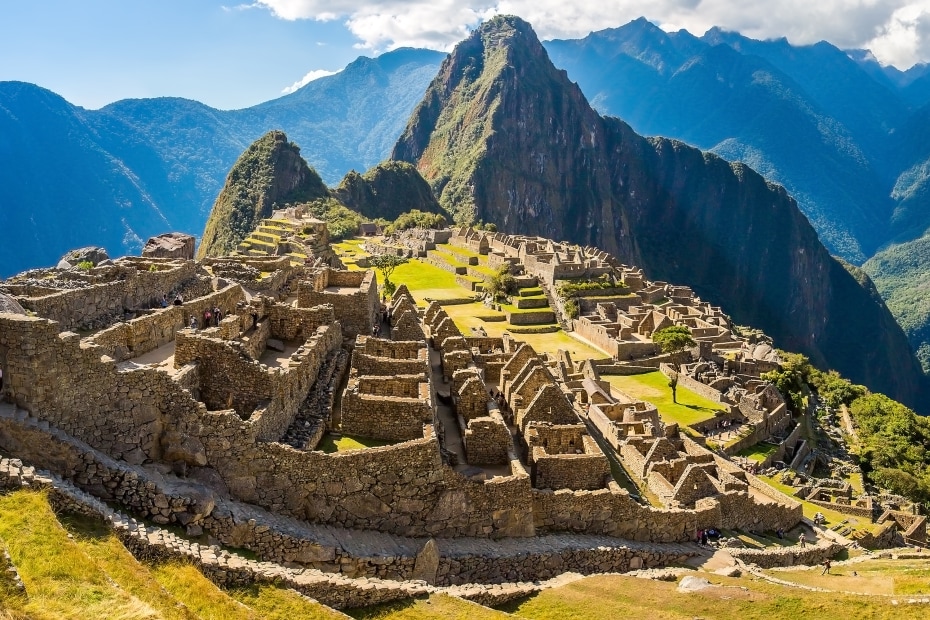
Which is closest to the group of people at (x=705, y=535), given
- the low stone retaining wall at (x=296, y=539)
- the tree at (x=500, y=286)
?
the low stone retaining wall at (x=296, y=539)

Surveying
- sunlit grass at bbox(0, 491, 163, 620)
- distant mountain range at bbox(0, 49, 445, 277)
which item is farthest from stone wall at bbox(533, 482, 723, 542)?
distant mountain range at bbox(0, 49, 445, 277)

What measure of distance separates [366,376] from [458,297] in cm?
5340

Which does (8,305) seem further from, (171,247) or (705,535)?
(171,247)

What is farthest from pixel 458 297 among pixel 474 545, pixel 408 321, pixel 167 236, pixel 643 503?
pixel 474 545

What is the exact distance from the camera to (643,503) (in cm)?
2255

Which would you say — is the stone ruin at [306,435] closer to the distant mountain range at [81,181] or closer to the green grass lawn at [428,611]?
the green grass lawn at [428,611]

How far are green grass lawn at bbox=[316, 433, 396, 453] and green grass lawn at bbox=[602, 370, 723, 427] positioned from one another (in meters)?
27.6

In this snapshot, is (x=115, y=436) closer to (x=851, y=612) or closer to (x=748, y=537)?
(x=851, y=612)

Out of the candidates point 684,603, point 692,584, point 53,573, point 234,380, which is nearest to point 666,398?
point 692,584

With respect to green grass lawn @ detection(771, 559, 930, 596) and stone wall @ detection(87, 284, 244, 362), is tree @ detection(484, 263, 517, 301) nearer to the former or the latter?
green grass lawn @ detection(771, 559, 930, 596)

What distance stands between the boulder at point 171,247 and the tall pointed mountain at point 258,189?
80.6 meters

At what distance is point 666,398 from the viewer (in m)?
47.0

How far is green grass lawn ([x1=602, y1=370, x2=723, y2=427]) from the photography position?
43094 millimetres

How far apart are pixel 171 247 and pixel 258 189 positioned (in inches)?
4181
